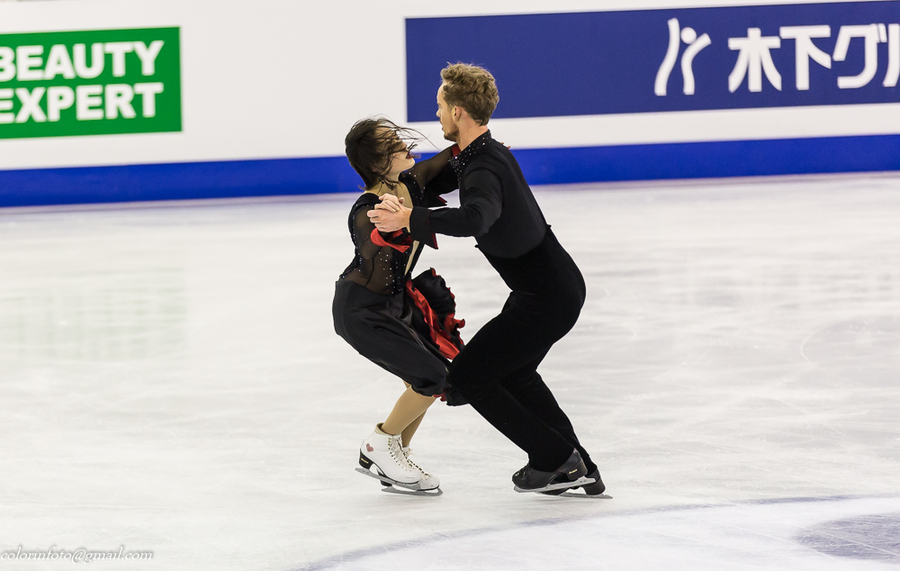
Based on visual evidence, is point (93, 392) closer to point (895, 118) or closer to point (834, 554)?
point (834, 554)

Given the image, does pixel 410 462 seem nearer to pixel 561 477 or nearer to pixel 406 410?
pixel 406 410

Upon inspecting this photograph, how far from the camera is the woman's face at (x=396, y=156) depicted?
2.84m

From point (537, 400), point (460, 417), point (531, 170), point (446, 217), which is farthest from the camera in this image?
point (531, 170)

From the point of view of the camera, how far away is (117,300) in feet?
19.3

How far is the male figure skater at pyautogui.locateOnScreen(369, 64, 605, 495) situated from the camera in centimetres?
259

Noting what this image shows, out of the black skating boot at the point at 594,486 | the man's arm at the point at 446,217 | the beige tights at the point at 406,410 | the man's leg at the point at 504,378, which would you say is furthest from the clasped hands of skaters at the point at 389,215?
the black skating boot at the point at 594,486

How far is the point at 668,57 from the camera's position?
1097cm

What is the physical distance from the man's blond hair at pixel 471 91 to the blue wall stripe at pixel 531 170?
8.09m

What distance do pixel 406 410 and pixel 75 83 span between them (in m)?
8.39

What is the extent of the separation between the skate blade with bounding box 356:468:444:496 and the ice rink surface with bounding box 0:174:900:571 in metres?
0.05

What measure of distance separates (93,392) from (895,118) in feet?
29.7

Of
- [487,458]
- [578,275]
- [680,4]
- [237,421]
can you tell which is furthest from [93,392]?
[680,4]

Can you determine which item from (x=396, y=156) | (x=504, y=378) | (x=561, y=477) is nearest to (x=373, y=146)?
(x=396, y=156)

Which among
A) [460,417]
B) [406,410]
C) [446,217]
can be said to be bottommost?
[460,417]
